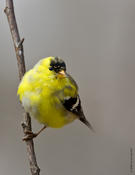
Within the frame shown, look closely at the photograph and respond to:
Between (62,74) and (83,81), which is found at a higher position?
(62,74)

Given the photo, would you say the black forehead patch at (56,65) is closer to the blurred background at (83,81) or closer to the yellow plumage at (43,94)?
the yellow plumage at (43,94)

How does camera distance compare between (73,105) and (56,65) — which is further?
(73,105)

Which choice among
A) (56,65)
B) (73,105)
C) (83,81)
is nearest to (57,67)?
(56,65)

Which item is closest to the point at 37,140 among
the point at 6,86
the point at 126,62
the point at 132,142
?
the point at 6,86

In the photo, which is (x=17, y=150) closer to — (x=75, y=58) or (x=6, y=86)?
(x=6, y=86)

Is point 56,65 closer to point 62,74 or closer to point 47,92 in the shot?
point 62,74

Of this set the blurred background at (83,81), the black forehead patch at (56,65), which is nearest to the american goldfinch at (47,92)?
the black forehead patch at (56,65)
